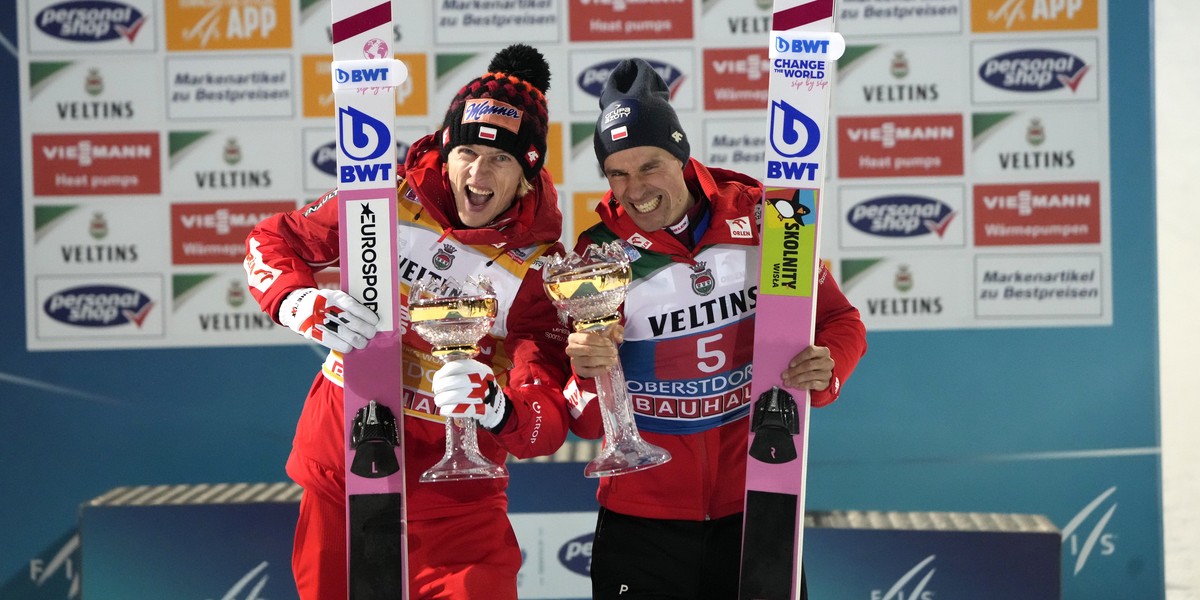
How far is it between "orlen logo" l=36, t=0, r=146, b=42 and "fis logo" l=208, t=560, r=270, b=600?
226 cm

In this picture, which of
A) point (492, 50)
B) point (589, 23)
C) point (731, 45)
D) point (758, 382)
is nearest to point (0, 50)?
point (492, 50)

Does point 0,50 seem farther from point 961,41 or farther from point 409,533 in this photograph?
point 961,41

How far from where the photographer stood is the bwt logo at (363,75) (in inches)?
82.6

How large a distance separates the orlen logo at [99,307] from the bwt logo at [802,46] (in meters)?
3.24

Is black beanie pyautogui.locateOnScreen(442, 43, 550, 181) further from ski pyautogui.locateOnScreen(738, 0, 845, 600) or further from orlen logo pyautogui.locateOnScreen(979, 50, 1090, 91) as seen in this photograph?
orlen logo pyautogui.locateOnScreen(979, 50, 1090, 91)

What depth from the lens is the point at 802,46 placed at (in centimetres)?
210

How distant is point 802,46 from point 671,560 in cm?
106

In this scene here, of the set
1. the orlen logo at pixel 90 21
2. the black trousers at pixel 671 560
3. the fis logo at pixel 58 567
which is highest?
the orlen logo at pixel 90 21

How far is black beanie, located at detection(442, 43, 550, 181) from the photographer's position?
222cm

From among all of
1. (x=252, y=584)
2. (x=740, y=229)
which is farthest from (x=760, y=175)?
(x=252, y=584)

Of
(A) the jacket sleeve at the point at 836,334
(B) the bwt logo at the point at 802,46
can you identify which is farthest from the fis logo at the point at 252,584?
(B) the bwt logo at the point at 802,46

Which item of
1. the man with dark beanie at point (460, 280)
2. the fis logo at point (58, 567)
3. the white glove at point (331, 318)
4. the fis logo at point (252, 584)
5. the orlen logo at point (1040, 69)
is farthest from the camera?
the fis logo at point (58, 567)

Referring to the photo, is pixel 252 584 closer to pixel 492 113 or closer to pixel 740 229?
pixel 492 113

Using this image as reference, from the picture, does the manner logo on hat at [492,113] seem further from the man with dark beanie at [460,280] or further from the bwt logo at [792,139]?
the bwt logo at [792,139]
